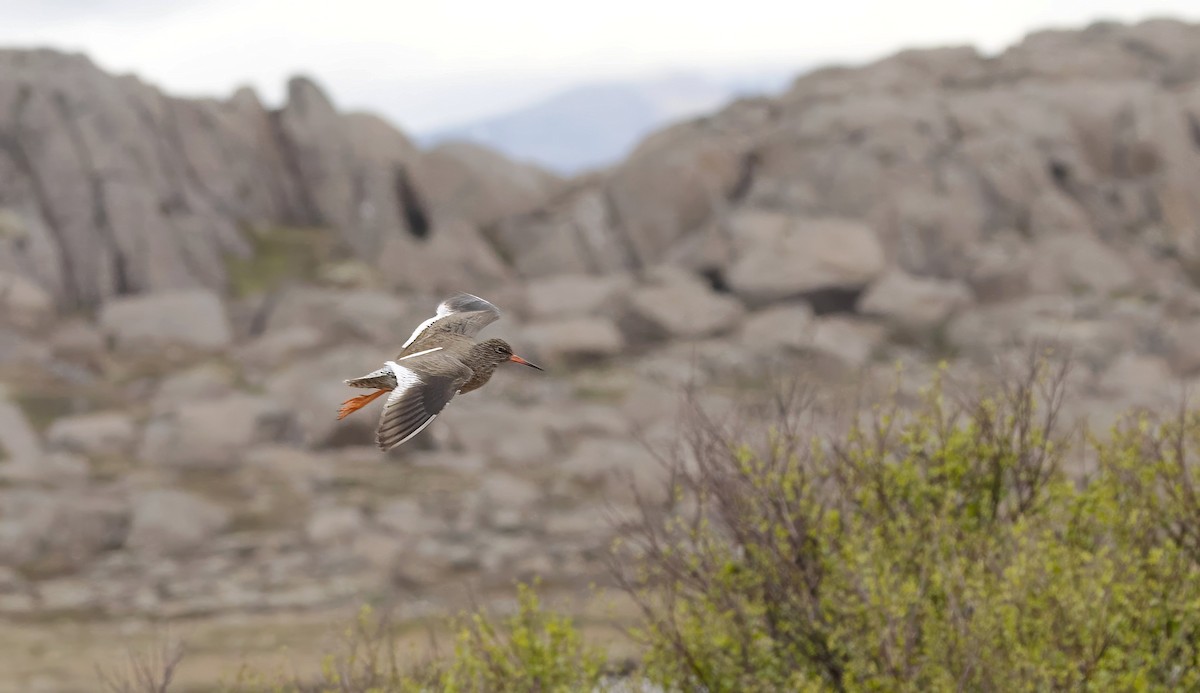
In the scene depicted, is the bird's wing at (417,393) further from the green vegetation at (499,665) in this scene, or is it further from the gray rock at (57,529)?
the gray rock at (57,529)

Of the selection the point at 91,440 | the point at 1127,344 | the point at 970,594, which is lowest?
the point at 1127,344

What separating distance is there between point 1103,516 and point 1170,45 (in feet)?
451

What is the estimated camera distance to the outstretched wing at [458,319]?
1455 centimetres

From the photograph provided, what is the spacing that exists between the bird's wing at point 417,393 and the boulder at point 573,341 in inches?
3437

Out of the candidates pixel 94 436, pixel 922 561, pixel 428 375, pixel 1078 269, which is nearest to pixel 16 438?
pixel 94 436

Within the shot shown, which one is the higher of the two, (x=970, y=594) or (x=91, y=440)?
(x=970, y=594)

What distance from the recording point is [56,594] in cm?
6506

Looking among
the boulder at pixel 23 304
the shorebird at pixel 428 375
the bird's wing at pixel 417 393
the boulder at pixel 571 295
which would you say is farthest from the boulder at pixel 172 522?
the bird's wing at pixel 417 393

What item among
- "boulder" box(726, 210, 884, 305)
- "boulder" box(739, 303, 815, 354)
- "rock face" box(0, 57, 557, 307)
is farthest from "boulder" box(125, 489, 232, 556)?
"boulder" box(726, 210, 884, 305)

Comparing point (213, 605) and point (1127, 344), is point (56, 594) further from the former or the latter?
point (1127, 344)

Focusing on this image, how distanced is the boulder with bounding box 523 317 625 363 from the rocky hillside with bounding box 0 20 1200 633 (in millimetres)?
656

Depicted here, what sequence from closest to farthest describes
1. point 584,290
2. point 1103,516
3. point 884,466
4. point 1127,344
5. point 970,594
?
point 970,594
point 1103,516
point 884,466
point 1127,344
point 584,290

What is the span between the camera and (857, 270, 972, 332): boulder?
10494 centimetres

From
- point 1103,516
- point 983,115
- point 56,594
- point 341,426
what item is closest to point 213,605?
point 56,594
